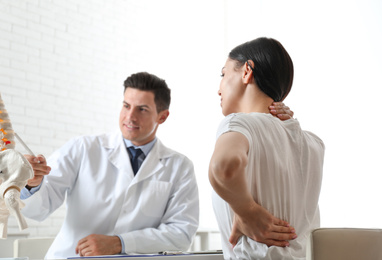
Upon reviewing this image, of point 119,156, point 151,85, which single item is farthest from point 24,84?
point 119,156

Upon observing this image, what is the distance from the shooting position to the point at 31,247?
8.63 ft

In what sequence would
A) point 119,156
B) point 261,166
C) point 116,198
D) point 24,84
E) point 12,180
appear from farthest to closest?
1. point 24,84
2. point 119,156
3. point 116,198
4. point 261,166
5. point 12,180

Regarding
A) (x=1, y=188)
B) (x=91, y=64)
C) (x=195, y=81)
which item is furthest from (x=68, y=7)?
(x=1, y=188)

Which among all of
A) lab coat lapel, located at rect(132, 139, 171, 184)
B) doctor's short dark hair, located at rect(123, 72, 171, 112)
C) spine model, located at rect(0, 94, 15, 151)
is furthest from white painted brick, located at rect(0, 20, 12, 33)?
spine model, located at rect(0, 94, 15, 151)

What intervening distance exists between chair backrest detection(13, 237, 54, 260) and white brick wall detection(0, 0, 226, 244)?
1448 millimetres

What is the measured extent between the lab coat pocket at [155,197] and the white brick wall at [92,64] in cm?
186

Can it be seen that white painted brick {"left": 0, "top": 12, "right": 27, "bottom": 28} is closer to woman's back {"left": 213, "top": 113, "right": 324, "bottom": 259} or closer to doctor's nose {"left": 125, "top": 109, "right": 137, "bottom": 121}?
doctor's nose {"left": 125, "top": 109, "right": 137, "bottom": 121}

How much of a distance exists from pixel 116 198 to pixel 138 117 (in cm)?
46

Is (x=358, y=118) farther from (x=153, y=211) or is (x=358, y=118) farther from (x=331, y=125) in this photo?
(x=153, y=211)

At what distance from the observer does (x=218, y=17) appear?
6324 millimetres

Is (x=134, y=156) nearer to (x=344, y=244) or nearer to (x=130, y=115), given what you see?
(x=130, y=115)

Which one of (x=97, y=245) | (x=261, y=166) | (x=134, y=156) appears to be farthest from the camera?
(x=134, y=156)

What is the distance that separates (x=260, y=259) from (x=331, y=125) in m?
3.88

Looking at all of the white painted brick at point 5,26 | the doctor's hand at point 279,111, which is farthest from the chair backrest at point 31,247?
the white painted brick at point 5,26
